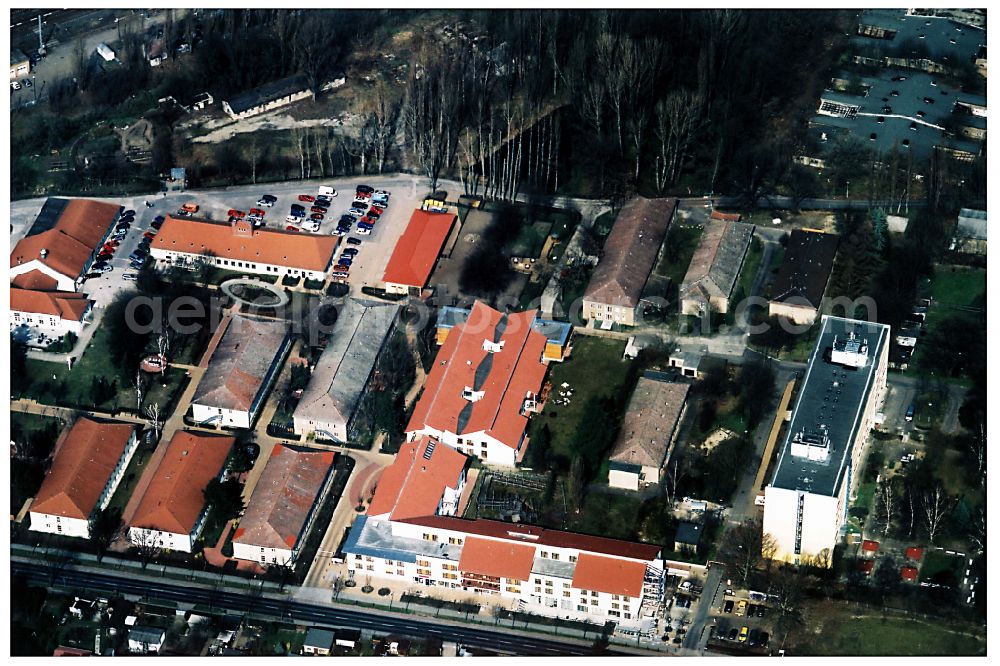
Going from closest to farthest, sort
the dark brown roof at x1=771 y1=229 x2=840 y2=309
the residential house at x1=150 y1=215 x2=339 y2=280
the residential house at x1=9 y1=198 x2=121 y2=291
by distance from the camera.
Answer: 1. the dark brown roof at x1=771 y1=229 x2=840 y2=309
2. the residential house at x1=9 y1=198 x2=121 y2=291
3. the residential house at x1=150 y1=215 x2=339 y2=280

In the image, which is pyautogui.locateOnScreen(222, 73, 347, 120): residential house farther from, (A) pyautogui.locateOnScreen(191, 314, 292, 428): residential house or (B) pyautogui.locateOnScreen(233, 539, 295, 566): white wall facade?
(B) pyautogui.locateOnScreen(233, 539, 295, 566): white wall facade

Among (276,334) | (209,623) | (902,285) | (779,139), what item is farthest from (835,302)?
(209,623)

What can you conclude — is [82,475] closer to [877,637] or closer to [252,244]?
[252,244]

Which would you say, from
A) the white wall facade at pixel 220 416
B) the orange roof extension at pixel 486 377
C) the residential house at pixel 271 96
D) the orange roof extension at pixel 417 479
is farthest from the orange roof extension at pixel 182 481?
the residential house at pixel 271 96

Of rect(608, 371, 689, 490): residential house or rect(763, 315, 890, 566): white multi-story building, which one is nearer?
rect(763, 315, 890, 566): white multi-story building

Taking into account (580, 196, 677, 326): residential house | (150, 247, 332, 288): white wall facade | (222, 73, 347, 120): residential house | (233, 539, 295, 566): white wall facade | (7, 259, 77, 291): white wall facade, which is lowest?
(233, 539, 295, 566): white wall facade

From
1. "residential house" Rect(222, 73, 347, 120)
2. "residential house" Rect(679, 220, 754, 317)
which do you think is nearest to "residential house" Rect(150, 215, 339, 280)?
"residential house" Rect(222, 73, 347, 120)

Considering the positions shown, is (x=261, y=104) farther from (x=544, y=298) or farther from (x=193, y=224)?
(x=544, y=298)
